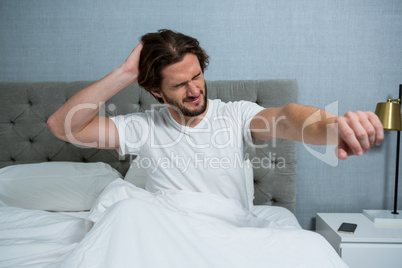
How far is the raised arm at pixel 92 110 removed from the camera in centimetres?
120

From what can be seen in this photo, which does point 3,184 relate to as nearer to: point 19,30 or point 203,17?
point 19,30

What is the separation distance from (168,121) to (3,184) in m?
0.99

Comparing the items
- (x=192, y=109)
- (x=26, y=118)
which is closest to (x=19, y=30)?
(x=26, y=118)

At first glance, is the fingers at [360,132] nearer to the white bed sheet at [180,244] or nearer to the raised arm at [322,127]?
the raised arm at [322,127]

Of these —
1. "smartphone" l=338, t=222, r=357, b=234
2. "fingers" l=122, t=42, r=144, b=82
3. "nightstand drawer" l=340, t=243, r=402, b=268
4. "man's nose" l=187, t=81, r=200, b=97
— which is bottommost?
"nightstand drawer" l=340, t=243, r=402, b=268

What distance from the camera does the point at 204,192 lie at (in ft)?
4.07

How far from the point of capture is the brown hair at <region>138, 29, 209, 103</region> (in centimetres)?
120

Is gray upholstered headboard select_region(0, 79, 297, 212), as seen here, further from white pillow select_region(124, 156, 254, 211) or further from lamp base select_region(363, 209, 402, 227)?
lamp base select_region(363, 209, 402, 227)

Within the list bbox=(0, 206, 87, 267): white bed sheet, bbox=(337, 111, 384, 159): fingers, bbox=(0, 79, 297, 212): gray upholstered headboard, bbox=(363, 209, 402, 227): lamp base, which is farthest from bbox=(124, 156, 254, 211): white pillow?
bbox=(337, 111, 384, 159): fingers

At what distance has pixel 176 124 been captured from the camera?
4.27 feet

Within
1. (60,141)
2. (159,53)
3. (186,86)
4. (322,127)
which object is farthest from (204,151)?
(60,141)


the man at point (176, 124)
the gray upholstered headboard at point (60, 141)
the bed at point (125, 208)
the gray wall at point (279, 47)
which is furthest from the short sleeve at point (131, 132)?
the gray wall at point (279, 47)

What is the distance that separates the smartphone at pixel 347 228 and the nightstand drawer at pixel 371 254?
7 cm

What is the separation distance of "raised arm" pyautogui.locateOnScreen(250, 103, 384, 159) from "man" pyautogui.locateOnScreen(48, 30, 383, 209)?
0.06 feet
